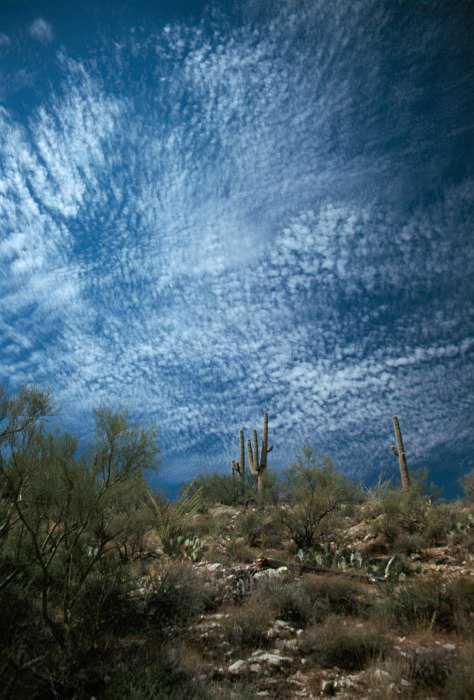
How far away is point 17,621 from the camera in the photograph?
25.6 feet

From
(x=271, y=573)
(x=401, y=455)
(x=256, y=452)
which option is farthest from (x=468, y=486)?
(x=271, y=573)

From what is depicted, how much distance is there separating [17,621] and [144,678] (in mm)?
2758

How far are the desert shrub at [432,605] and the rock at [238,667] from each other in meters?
2.81

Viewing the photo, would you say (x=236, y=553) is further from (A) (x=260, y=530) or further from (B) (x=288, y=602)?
(B) (x=288, y=602)

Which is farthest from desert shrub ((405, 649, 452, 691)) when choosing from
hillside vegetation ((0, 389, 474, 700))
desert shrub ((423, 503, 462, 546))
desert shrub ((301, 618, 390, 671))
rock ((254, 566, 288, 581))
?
desert shrub ((423, 503, 462, 546))

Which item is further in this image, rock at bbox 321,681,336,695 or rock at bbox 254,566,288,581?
rock at bbox 254,566,288,581

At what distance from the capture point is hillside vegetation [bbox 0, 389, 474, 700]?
20.7 ft

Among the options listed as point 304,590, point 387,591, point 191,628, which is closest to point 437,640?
point 387,591

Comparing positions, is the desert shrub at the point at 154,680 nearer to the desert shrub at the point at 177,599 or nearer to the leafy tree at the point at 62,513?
the leafy tree at the point at 62,513

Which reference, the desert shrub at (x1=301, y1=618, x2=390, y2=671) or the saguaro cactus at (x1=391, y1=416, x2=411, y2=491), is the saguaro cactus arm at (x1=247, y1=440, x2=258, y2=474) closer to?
the saguaro cactus at (x1=391, y1=416, x2=411, y2=491)

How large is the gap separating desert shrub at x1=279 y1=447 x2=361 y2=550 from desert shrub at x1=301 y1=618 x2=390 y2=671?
7.05 meters

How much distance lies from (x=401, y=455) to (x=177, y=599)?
16.7 m

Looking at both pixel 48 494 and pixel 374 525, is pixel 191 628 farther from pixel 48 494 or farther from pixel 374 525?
pixel 374 525

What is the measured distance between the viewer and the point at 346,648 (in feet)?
24.2
